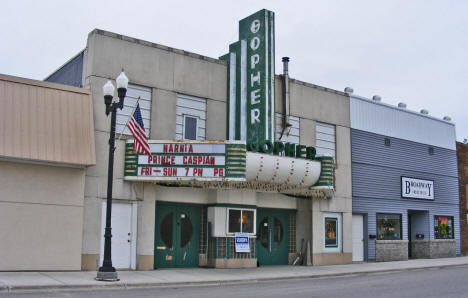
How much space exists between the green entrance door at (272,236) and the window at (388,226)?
5.80m

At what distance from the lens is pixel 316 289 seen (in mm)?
15555

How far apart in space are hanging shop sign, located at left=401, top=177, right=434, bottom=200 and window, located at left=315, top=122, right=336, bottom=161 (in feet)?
17.1

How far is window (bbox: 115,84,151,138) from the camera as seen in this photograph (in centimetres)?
1916

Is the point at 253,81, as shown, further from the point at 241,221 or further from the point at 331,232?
the point at 331,232

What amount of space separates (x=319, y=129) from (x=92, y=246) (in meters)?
11.9

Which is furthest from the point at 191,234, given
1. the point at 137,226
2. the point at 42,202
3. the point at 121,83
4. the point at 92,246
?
the point at 121,83

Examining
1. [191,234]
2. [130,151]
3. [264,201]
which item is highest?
[130,151]

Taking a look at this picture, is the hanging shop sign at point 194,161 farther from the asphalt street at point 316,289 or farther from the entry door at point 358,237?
the entry door at point 358,237

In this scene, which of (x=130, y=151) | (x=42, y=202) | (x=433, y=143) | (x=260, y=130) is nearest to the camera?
(x=42, y=202)

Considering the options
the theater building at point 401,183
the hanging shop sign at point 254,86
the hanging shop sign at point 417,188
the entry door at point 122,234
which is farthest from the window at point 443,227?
the entry door at point 122,234

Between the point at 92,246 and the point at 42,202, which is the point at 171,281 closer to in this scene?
the point at 92,246

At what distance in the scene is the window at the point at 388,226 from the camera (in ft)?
88.8

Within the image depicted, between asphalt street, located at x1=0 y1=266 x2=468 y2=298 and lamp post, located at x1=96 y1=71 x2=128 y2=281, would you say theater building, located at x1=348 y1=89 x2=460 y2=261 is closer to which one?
asphalt street, located at x1=0 y1=266 x2=468 y2=298

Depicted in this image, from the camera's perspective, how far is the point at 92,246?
1792 cm
